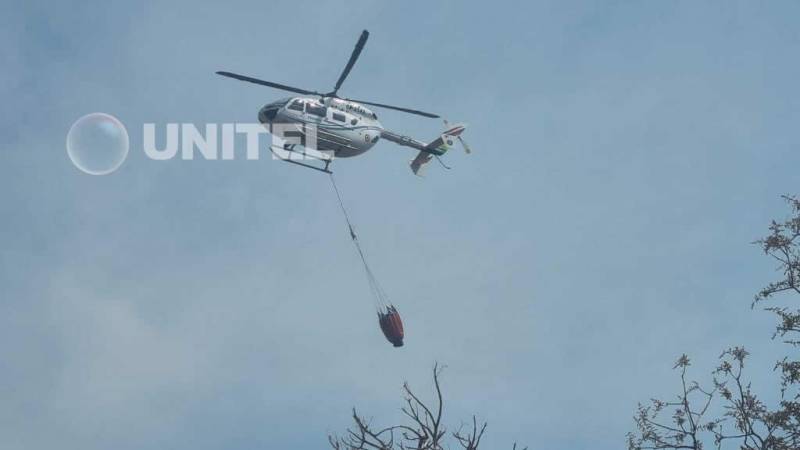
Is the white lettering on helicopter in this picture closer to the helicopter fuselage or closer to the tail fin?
the helicopter fuselage

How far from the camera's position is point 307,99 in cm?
3722

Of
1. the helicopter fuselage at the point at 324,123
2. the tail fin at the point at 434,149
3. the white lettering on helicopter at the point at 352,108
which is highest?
the tail fin at the point at 434,149

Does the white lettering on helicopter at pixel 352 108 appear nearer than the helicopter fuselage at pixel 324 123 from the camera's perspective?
No

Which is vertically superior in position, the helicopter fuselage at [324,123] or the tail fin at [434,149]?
the tail fin at [434,149]

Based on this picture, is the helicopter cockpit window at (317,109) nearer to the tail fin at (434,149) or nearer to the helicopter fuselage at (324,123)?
the helicopter fuselage at (324,123)

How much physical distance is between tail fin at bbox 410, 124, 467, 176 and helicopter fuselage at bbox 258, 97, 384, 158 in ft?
17.3

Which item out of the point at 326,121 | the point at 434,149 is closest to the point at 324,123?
the point at 326,121

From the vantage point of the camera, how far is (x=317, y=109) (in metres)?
37.3

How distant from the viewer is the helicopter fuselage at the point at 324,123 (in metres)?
36.5

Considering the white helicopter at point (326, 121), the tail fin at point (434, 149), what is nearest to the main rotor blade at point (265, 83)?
the white helicopter at point (326, 121)

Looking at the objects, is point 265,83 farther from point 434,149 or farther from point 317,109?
point 434,149

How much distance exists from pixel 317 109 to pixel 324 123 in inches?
27.8

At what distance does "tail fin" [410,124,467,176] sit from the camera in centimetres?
4422

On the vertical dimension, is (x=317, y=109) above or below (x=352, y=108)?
below
